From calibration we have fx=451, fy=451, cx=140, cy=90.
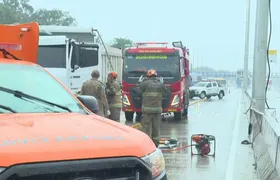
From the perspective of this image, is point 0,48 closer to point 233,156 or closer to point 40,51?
point 233,156

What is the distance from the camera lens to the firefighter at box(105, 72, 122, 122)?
446 inches

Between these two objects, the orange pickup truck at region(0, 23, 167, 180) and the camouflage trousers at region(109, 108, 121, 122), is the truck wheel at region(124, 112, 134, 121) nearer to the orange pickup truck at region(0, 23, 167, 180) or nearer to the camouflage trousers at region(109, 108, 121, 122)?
the camouflage trousers at region(109, 108, 121, 122)

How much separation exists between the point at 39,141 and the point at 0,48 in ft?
9.61

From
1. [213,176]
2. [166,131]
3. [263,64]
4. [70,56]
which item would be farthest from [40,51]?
[213,176]

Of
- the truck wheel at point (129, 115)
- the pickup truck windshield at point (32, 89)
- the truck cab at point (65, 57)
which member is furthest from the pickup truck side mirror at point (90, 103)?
the truck wheel at point (129, 115)

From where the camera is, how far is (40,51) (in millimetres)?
13992

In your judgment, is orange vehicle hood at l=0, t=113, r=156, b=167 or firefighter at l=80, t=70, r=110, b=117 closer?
orange vehicle hood at l=0, t=113, r=156, b=167

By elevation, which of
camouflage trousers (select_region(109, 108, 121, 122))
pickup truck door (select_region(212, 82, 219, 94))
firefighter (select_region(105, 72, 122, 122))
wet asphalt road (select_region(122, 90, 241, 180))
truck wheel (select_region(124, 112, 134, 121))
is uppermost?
firefighter (select_region(105, 72, 122, 122))

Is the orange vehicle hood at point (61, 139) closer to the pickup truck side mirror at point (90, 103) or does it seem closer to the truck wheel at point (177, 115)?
the pickup truck side mirror at point (90, 103)

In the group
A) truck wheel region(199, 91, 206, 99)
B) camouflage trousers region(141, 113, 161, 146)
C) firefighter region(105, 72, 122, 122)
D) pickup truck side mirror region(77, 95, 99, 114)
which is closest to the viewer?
pickup truck side mirror region(77, 95, 99, 114)

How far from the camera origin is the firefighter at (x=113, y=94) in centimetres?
1132

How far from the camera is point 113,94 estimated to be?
1136 cm


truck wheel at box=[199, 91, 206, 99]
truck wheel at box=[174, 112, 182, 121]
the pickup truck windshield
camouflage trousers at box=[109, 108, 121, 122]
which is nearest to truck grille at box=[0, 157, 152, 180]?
the pickup truck windshield

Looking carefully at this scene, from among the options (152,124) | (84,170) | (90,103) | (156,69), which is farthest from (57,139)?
(156,69)
